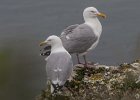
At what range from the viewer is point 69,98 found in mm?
Answer: 6219

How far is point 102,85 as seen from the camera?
6602 millimetres

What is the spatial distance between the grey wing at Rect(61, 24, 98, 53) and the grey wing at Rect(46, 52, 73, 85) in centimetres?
94

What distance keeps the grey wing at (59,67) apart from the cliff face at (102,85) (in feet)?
0.52

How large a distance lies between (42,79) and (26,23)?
12.3 metres

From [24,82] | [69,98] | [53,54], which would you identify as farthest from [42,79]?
[53,54]

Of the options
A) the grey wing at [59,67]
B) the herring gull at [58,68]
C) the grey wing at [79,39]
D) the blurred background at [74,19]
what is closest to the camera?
the herring gull at [58,68]

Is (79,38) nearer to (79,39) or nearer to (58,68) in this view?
(79,39)

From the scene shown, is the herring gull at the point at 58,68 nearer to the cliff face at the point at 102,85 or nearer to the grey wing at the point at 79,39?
the cliff face at the point at 102,85

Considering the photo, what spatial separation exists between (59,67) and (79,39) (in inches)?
62.0

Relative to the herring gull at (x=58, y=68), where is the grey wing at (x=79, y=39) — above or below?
above

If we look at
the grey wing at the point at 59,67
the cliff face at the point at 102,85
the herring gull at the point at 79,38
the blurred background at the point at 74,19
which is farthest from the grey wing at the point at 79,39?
the blurred background at the point at 74,19

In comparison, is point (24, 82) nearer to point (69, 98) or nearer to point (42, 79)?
point (42, 79)

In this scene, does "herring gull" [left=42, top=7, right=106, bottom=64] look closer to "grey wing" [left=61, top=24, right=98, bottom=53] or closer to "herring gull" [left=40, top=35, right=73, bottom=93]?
"grey wing" [left=61, top=24, right=98, bottom=53]

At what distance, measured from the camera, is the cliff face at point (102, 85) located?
19.3ft
